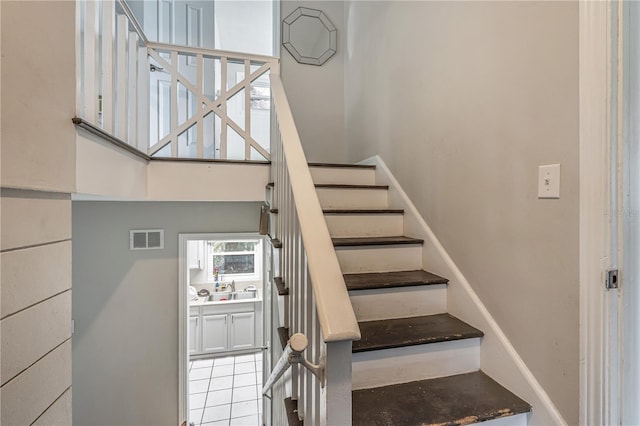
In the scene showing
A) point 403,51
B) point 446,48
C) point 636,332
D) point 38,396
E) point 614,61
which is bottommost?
point 38,396

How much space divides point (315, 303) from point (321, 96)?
3025 mm

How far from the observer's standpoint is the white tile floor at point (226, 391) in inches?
145

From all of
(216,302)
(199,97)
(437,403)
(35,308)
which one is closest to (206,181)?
(199,97)

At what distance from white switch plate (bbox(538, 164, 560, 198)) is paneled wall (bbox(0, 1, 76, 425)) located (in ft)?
5.55

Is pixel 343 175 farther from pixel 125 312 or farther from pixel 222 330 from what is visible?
pixel 222 330

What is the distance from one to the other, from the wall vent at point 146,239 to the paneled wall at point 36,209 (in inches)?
77.7

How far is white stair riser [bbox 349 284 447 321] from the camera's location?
1.60 meters

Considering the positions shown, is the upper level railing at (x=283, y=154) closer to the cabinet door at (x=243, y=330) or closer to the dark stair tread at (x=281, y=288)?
the dark stair tread at (x=281, y=288)

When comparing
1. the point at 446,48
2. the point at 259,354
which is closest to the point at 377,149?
the point at 446,48

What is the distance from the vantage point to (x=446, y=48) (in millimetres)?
1810

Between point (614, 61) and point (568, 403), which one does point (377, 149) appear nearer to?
point (614, 61)

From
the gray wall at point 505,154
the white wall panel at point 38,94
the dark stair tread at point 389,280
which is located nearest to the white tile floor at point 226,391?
the dark stair tread at point 389,280

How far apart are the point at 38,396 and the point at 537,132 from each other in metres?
1.91

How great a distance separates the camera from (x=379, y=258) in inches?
74.2
